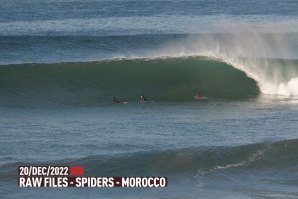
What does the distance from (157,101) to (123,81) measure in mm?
3797

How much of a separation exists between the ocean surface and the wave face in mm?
53

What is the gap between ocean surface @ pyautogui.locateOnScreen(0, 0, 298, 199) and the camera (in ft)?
77.3

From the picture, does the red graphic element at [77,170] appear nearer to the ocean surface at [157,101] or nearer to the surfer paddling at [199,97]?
the ocean surface at [157,101]

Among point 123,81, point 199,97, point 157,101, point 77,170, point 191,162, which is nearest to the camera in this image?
point 77,170

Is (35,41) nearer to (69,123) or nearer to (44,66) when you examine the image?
(44,66)

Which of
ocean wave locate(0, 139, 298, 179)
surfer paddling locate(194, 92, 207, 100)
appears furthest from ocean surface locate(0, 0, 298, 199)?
surfer paddling locate(194, 92, 207, 100)

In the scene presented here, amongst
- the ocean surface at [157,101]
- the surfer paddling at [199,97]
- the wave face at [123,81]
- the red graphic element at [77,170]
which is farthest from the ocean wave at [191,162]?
the wave face at [123,81]

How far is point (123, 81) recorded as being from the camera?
37938mm

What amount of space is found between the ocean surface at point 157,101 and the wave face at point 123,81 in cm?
5

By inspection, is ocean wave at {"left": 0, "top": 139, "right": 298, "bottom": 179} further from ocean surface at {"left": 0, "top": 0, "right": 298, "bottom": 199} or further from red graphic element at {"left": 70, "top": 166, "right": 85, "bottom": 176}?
red graphic element at {"left": 70, "top": 166, "right": 85, "bottom": 176}

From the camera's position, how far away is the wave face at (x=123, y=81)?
35.7 meters

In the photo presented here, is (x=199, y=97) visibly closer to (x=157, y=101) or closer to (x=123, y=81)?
(x=157, y=101)

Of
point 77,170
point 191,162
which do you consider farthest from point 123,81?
point 77,170

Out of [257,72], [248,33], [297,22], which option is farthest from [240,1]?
[257,72]
